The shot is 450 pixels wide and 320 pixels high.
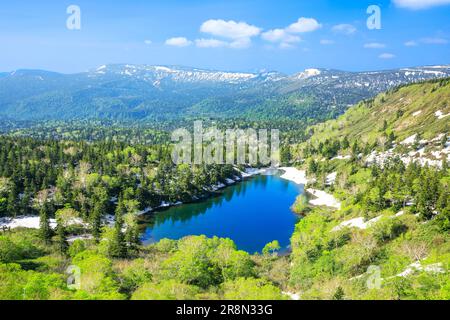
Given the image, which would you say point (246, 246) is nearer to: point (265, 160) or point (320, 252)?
point (320, 252)

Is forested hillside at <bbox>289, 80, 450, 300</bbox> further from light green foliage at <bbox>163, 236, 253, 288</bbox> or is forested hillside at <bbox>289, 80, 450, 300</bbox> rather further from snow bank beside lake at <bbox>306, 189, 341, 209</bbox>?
light green foliage at <bbox>163, 236, 253, 288</bbox>

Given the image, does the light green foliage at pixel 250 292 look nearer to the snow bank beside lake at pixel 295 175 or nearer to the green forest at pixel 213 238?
the green forest at pixel 213 238

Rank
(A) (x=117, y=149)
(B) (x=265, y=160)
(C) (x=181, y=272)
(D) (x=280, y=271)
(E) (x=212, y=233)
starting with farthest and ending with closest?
(B) (x=265, y=160) < (A) (x=117, y=149) < (E) (x=212, y=233) < (D) (x=280, y=271) < (C) (x=181, y=272)

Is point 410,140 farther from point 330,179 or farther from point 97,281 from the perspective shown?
point 97,281

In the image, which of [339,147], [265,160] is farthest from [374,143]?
[265,160]

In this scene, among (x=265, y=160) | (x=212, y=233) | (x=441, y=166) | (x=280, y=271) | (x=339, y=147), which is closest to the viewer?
(x=280, y=271)

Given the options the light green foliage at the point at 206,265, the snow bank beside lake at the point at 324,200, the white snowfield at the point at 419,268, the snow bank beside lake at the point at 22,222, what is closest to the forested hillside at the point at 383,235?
the white snowfield at the point at 419,268

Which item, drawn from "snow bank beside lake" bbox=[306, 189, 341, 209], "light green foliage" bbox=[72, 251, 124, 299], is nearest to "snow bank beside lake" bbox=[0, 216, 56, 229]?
"light green foliage" bbox=[72, 251, 124, 299]
